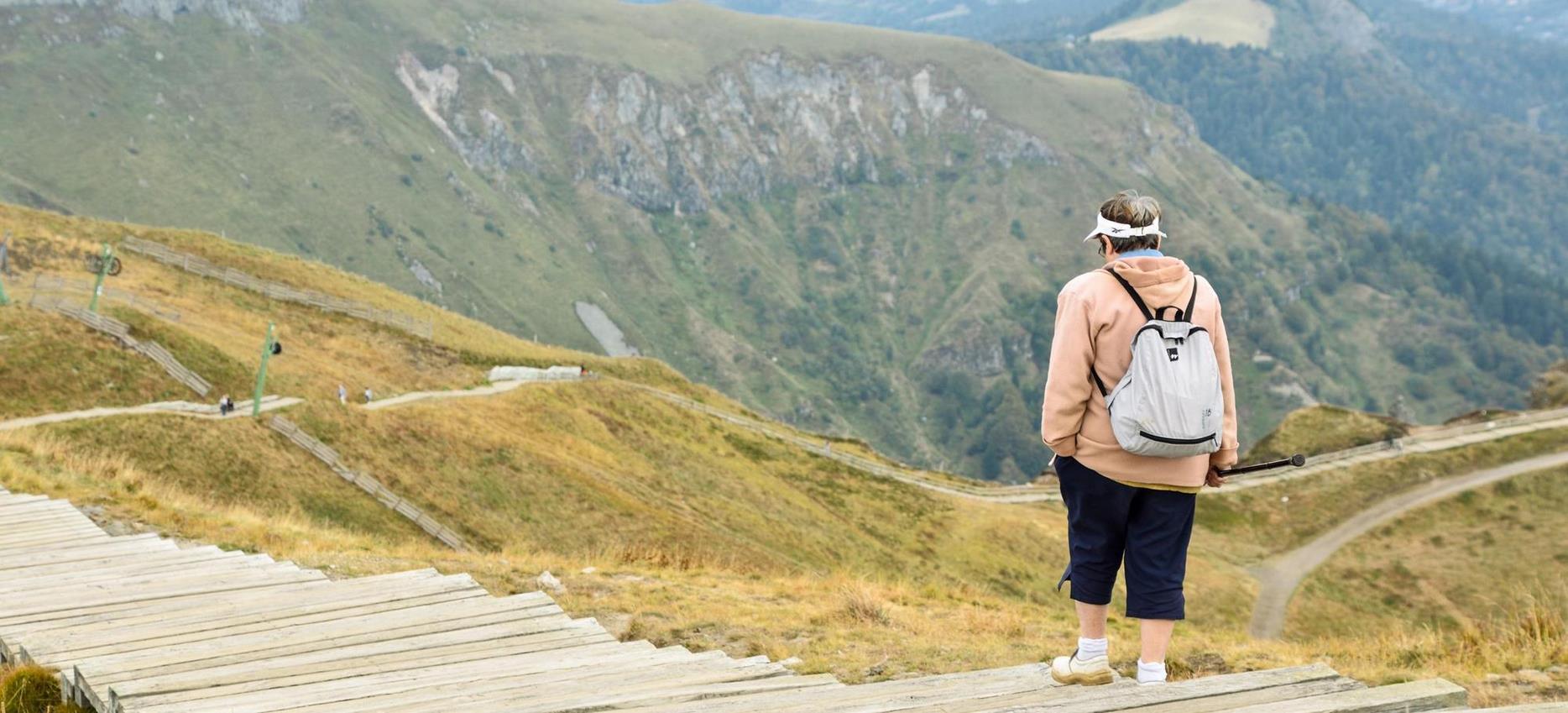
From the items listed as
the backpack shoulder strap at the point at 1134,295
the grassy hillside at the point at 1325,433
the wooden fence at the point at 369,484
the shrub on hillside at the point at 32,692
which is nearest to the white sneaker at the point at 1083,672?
the backpack shoulder strap at the point at 1134,295

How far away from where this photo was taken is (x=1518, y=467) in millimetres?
83375

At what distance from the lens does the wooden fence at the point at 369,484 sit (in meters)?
39.2

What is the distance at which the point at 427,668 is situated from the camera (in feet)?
26.6

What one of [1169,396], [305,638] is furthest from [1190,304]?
[305,638]

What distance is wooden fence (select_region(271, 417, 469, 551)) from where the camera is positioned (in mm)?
39219

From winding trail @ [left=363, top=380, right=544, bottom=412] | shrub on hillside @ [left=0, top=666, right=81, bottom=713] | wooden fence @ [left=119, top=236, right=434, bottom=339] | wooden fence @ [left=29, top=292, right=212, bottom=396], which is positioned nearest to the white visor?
shrub on hillside @ [left=0, top=666, right=81, bottom=713]

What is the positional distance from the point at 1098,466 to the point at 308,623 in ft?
20.6

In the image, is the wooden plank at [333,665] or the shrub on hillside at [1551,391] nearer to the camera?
the wooden plank at [333,665]

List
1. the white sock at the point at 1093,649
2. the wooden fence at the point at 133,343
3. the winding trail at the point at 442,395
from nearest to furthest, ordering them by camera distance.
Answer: the white sock at the point at 1093,649 < the wooden fence at the point at 133,343 < the winding trail at the point at 442,395

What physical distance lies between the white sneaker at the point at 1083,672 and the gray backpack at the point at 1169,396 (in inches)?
62.3

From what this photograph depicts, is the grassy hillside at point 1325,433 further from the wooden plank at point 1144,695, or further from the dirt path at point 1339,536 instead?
the wooden plank at point 1144,695

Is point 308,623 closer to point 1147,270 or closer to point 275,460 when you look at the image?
point 1147,270

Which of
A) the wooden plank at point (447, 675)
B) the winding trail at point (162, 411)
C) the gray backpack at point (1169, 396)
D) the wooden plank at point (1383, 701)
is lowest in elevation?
the winding trail at point (162, 411)

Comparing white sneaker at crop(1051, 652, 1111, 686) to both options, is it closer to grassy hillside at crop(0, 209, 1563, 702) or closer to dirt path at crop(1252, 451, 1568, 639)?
grassy hillside at crop(0, 209, 1563, 702)
